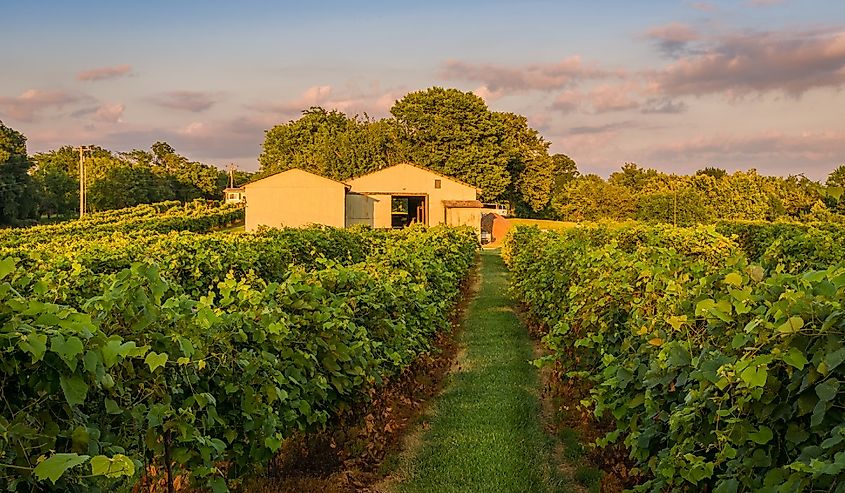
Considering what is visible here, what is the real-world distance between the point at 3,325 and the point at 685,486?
10.9 ft

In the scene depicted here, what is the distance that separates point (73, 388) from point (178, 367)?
1260 mm

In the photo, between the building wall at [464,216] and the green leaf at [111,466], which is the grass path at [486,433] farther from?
the building wall at [464,216]

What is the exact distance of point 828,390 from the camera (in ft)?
9.06

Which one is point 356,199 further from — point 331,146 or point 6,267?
point 6,267

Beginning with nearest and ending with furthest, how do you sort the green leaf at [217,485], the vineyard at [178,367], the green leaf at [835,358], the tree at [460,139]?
the vineyard at [178,367]
the green leaf at [835,358]
the green leaf at [217,485]
the tree at [460,139]

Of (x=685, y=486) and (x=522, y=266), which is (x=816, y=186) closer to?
(x=685, y=486)

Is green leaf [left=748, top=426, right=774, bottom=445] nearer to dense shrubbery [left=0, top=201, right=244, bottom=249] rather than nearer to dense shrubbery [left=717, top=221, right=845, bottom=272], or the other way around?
dense shrubbery [left=717, top=221, right=845, bottom=272]

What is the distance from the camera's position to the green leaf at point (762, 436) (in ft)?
10.2

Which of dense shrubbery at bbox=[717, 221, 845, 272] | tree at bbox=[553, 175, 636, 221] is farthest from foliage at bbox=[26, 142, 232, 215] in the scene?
dense shrubbery at bbox=[717, 221, 845, 272]

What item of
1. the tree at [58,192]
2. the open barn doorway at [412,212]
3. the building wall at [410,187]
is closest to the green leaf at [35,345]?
the building wall at [410,187]

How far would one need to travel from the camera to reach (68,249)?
1148 cm

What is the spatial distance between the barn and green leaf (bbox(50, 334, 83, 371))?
39887mm

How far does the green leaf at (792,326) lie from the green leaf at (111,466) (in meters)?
2.47

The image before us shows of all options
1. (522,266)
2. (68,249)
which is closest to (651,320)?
(68,249)
